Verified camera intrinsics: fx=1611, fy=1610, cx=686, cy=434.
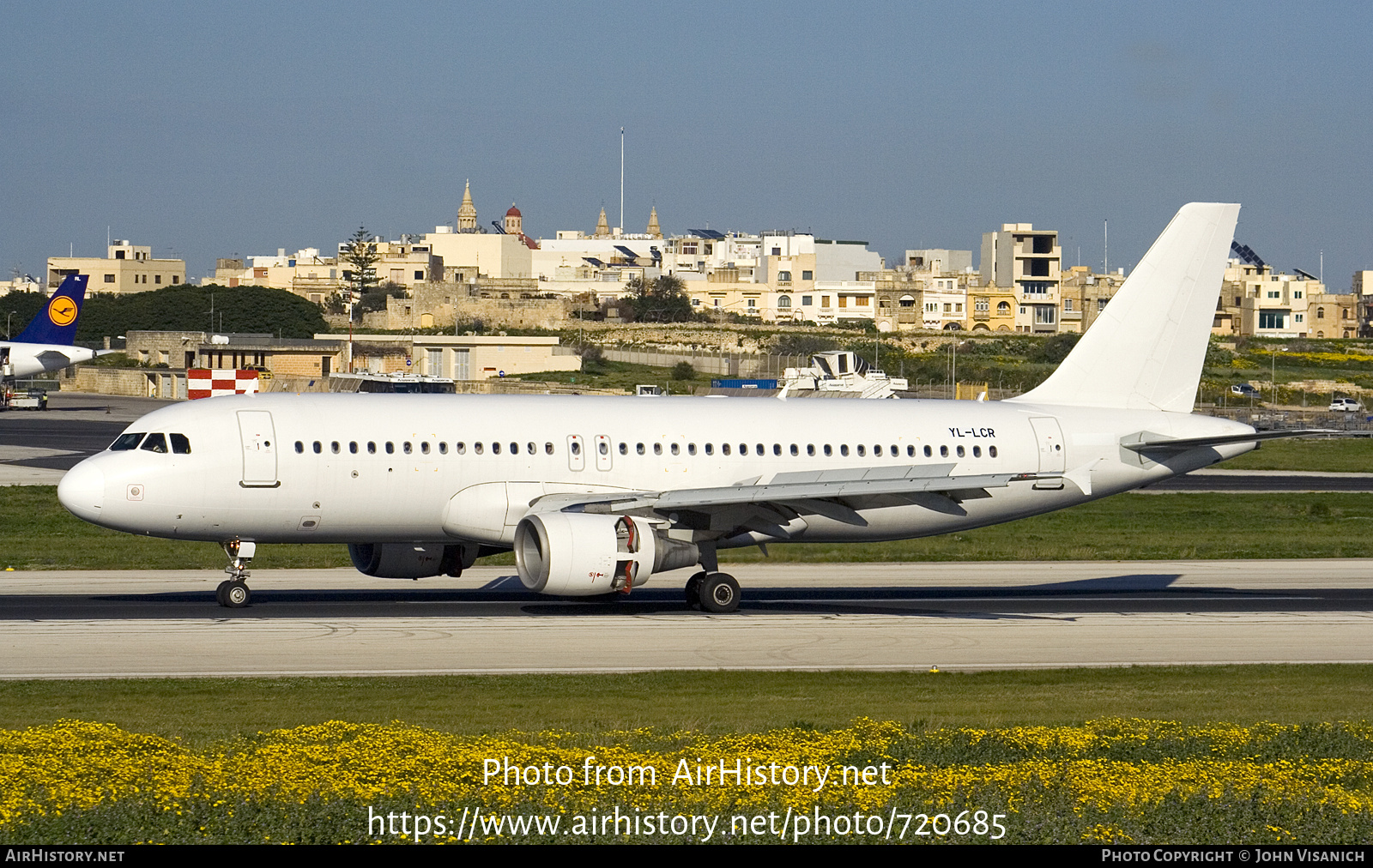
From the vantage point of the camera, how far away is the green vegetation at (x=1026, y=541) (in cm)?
4266

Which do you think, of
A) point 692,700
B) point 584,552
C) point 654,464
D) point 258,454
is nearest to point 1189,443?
point 654,464

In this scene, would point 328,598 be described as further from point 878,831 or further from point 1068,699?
point 878,831

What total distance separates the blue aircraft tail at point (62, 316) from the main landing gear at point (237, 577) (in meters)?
84.3

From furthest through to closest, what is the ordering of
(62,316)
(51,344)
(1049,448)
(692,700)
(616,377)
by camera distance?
(616,377) < (51,344) < (62,316) < (1049,448) < (692,700)

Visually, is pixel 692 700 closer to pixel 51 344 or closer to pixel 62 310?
pixel 62 310

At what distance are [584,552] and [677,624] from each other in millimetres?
2789

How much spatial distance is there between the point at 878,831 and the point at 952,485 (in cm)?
1915

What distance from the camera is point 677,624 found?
1249 inches

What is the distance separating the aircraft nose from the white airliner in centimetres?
4

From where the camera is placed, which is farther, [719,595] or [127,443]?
[719,595]

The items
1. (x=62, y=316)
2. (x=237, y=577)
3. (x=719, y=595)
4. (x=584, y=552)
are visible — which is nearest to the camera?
(x=584, y=552)

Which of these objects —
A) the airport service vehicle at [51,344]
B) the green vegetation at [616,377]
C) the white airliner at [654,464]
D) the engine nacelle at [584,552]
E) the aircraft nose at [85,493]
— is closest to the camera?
the engine nacelle at [584,552]

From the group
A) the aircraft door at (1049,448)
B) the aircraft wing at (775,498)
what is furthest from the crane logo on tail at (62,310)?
the aircraft door at (1049,448)

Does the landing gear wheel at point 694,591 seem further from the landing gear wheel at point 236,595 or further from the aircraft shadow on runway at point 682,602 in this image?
the landing gear wheel at point 236,595
